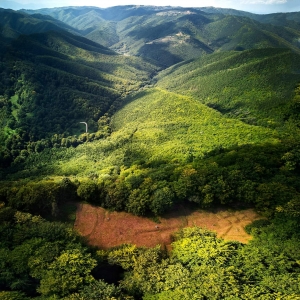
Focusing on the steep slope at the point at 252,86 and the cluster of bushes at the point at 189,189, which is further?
the steep slope at the point at 252,86

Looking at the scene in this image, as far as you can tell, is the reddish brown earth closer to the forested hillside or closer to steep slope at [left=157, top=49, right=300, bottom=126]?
the forested hillside

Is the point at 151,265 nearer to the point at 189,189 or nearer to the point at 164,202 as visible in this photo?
the point at 164,202

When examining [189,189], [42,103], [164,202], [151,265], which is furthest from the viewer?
[42,103]

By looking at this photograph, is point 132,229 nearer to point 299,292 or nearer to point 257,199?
point 257,199

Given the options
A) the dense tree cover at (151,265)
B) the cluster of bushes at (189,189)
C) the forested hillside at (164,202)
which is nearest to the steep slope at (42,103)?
the forested hillside at (164,202)

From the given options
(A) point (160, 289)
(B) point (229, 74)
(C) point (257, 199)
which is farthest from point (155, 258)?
(B) point (229, 74)

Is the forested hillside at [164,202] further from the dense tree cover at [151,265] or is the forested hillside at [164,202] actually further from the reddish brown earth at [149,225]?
the reddish brown earth at [149,225]

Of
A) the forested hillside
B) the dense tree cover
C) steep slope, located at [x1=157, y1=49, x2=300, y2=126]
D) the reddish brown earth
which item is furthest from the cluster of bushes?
steep slope, located at [x1=157, y1=49, x2=300, y2=126]

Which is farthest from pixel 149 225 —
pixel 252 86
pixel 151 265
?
pixel 252 86

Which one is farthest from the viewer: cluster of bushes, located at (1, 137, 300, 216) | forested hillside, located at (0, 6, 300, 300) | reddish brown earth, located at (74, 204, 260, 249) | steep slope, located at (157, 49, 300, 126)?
steep slope, located at (157, 49, 300, 126)
